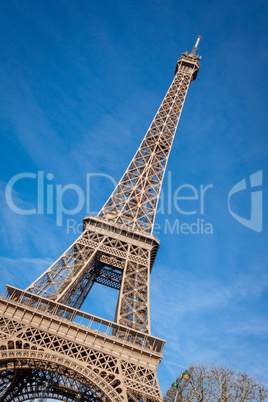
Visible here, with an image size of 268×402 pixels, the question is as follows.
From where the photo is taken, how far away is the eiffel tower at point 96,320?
23922 millimetres

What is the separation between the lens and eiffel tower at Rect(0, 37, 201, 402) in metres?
23.9

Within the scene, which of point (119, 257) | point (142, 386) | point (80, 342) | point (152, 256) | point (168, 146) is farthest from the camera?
point (168, 146)

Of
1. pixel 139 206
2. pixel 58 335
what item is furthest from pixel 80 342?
pixel 139 206

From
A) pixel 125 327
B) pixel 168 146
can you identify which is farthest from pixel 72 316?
pixel 168 146

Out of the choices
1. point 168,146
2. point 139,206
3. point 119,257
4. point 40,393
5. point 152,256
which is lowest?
point 40,393

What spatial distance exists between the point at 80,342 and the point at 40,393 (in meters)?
10.1

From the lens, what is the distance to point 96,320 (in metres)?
26.8

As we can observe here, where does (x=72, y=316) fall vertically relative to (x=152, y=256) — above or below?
below

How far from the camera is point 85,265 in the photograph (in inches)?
1211

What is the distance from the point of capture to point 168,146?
45.4 metres

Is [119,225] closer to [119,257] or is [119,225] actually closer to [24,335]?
[119,257]

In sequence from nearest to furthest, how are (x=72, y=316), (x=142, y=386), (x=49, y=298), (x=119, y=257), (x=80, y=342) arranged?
(x=142, y=386) → (x=80, y=342) → (x=49, y=298) → (x=72, y=316) → (x=119, y=257)

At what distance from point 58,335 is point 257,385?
15.4 m

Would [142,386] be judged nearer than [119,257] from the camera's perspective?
Yes
